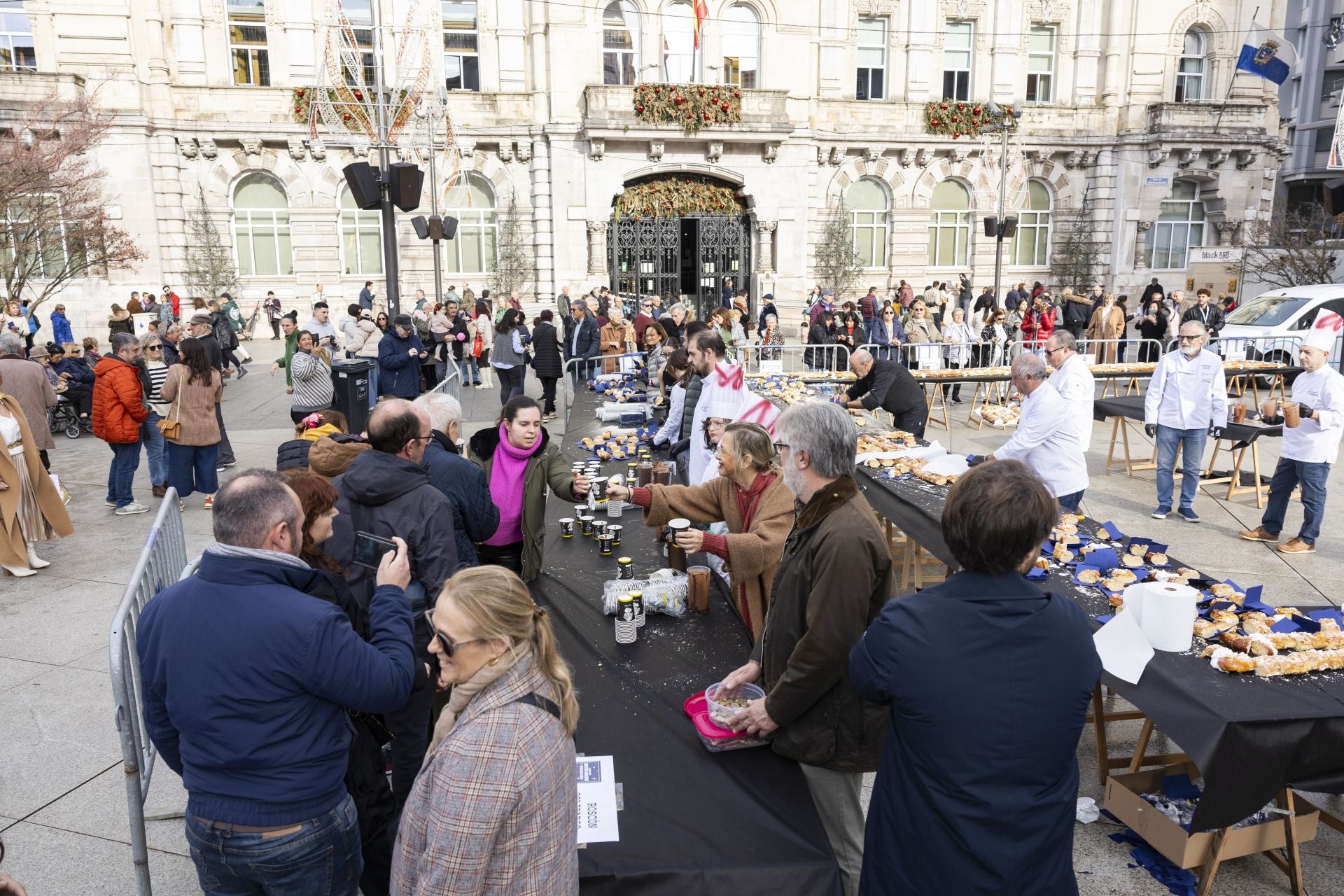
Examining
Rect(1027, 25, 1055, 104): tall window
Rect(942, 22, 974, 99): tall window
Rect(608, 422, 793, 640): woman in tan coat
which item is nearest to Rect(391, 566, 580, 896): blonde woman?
Rect(608, 422, 793, 640): woman in tan coat

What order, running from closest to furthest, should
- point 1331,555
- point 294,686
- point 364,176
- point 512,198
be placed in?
point 294,686 → point 1331,555 → point 364,176 → point 512,198

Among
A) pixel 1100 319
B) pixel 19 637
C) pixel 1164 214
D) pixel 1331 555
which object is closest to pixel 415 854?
pixel 19 637

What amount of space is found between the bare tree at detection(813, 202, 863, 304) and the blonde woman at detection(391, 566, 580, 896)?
82.0 ft

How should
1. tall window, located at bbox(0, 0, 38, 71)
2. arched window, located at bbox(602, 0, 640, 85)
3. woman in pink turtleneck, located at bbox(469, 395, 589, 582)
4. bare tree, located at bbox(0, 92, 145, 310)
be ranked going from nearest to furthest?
1. woman in pink turtleneck, located at bbox(469, 395, 589, 582)
2. bare tree, located at bbox(0, 92, 145, 310)
3. tall window, located at bbox(0, 0, 38, 71)
4. arched window, located at bbox(602, 0, 640, 85)

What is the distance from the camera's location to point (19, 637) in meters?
6.04

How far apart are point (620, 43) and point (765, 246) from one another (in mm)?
7200

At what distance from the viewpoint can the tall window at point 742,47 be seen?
2514 cm

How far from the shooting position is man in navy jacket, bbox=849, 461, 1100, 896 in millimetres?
2201

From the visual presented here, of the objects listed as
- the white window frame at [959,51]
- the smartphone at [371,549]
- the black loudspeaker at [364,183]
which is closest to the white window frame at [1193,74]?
the white window frame at [959,51]

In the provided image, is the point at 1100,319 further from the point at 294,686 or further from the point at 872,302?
the point at 294,686

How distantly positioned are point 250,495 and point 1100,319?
19.1 m

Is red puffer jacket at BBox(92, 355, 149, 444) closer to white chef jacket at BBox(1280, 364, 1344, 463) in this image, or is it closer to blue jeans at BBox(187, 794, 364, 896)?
blue jeans at BBox(187, 794, 364, 896)

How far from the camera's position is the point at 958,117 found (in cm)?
2620

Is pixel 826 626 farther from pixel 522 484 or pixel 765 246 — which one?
pixel 765 246
